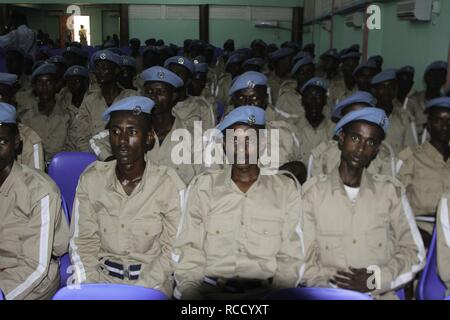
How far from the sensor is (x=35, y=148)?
108 inches

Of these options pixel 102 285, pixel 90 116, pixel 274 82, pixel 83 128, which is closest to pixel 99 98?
pixel 90 116

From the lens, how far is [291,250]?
6.20 feet

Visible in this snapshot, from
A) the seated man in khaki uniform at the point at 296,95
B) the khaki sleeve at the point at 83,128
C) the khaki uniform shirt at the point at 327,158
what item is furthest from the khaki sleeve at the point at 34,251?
the seated man in khaki uniform at the point at 296,95

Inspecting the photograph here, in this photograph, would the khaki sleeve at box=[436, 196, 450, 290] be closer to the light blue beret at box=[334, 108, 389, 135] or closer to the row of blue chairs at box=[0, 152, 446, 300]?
the row of blue chairs at box=[0, 152, 446, 300]

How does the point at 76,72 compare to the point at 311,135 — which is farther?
the point at 76,72

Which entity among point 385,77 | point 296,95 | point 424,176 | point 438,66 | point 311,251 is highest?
point 438,66

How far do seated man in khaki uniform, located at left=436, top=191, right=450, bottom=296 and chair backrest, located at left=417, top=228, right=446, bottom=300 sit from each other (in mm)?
81

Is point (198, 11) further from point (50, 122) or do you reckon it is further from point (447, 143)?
point (447, 143)

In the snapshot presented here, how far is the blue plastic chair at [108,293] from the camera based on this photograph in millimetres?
1244

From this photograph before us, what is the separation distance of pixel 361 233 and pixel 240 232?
51 cm

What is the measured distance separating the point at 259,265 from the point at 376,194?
585 mm

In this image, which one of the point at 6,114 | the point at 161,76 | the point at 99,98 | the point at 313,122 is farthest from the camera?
the point at 99,98

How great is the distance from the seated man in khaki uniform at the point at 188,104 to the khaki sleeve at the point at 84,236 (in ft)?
5.18

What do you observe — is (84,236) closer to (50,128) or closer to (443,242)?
(443,242)
